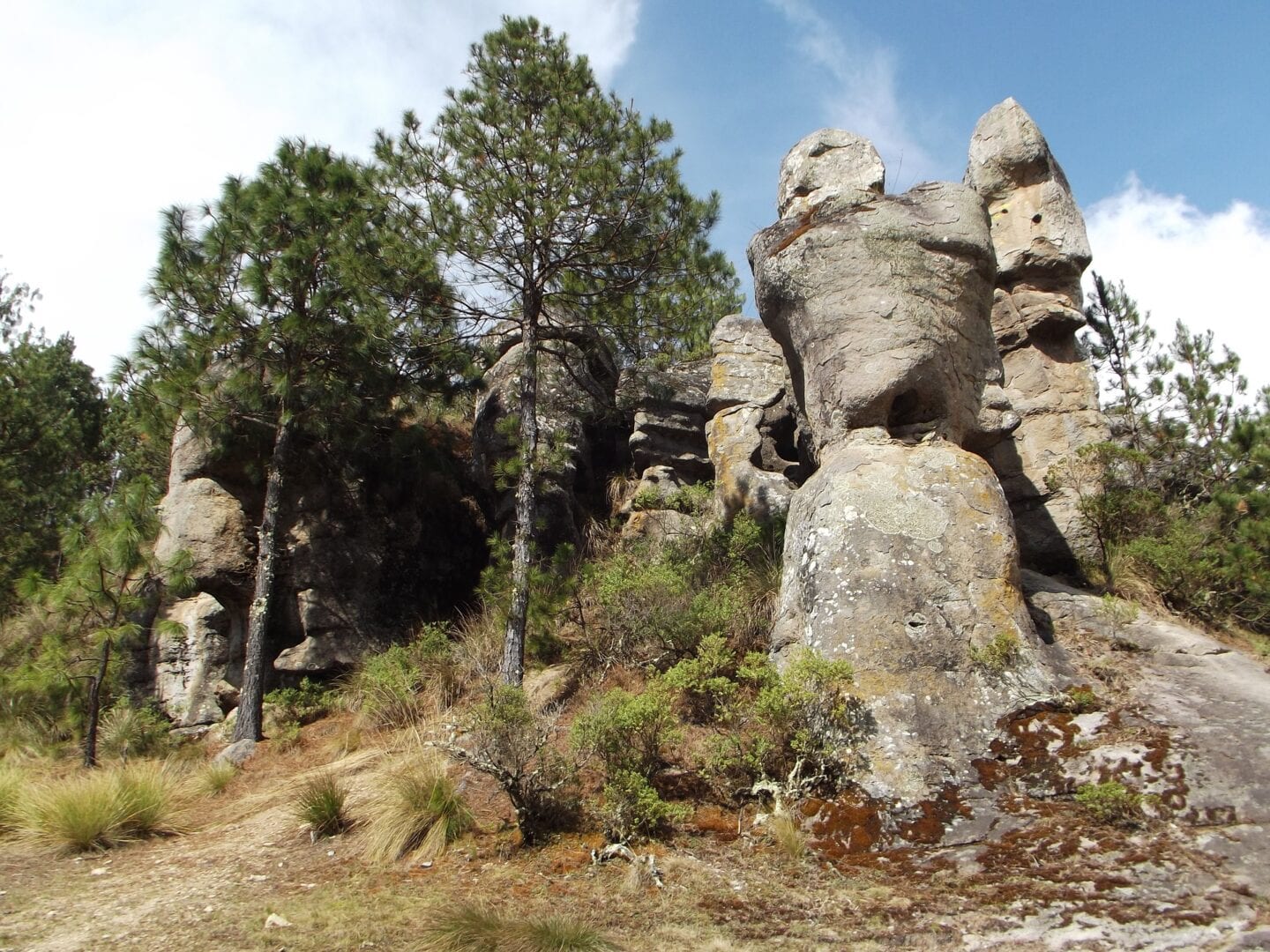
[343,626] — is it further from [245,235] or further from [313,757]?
[245,235]

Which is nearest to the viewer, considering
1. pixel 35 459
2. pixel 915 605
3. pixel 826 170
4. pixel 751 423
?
pixel 915 605

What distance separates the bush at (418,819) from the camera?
6074 mm

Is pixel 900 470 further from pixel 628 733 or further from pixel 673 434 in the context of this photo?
pixel 673 434

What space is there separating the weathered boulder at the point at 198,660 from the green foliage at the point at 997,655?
377 inches

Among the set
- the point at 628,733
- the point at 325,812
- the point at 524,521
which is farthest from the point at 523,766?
the point at 524,521

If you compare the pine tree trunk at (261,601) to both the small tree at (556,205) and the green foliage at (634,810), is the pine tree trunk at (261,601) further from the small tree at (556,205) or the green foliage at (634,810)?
the green foliage at (634,810)

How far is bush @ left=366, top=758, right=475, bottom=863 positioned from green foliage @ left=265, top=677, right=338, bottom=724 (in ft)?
17.1

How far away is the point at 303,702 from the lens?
37.5ft

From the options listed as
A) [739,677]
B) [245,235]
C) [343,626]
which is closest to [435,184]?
[245,235]

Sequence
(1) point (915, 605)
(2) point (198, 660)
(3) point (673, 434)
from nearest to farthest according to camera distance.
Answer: (1) point (915, 605) → (2) point (198, 660) → (3) point (673, 434)

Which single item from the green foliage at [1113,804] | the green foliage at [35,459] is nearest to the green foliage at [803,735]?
the green foliage at [1113,804]

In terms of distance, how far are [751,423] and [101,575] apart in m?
8.34

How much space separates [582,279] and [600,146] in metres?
1.55

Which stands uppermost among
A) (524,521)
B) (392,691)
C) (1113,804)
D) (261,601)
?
(524,521)
